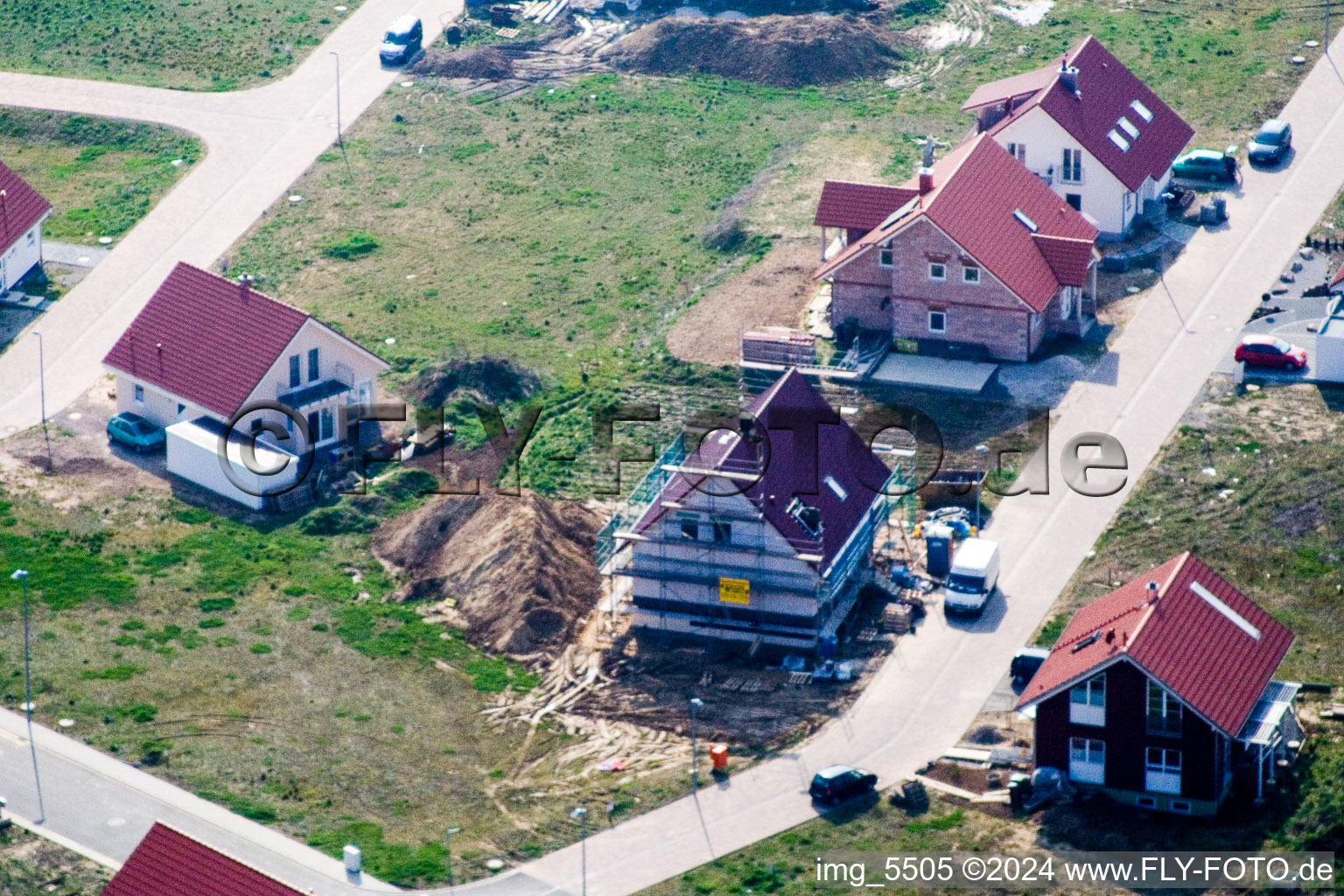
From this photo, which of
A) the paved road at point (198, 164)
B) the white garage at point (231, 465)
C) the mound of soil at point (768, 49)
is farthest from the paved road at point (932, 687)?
the paved road at point (198, 164)

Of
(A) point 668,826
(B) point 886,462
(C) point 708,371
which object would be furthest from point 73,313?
(A) point 668,826

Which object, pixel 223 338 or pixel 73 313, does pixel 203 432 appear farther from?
pixel 73 313

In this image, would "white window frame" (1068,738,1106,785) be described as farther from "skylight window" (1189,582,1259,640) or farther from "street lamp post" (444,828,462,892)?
"street lamp post" (444,828,462,892)

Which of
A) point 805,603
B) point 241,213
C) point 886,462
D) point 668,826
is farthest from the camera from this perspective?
point 241,213

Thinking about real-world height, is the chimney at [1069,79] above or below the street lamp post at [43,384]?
above

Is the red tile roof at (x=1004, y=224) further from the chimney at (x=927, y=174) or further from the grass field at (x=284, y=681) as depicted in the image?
the grass field at (x=284, y=681)

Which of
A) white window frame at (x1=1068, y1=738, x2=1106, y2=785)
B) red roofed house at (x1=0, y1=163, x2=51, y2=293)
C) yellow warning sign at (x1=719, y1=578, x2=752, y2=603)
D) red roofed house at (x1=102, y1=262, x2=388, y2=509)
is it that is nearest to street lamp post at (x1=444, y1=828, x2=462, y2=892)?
yellow warning sign at (x1=719, y1=578, x2=752, y2=603)

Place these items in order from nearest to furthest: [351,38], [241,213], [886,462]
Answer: [886,462], [241,213], [351,38]
